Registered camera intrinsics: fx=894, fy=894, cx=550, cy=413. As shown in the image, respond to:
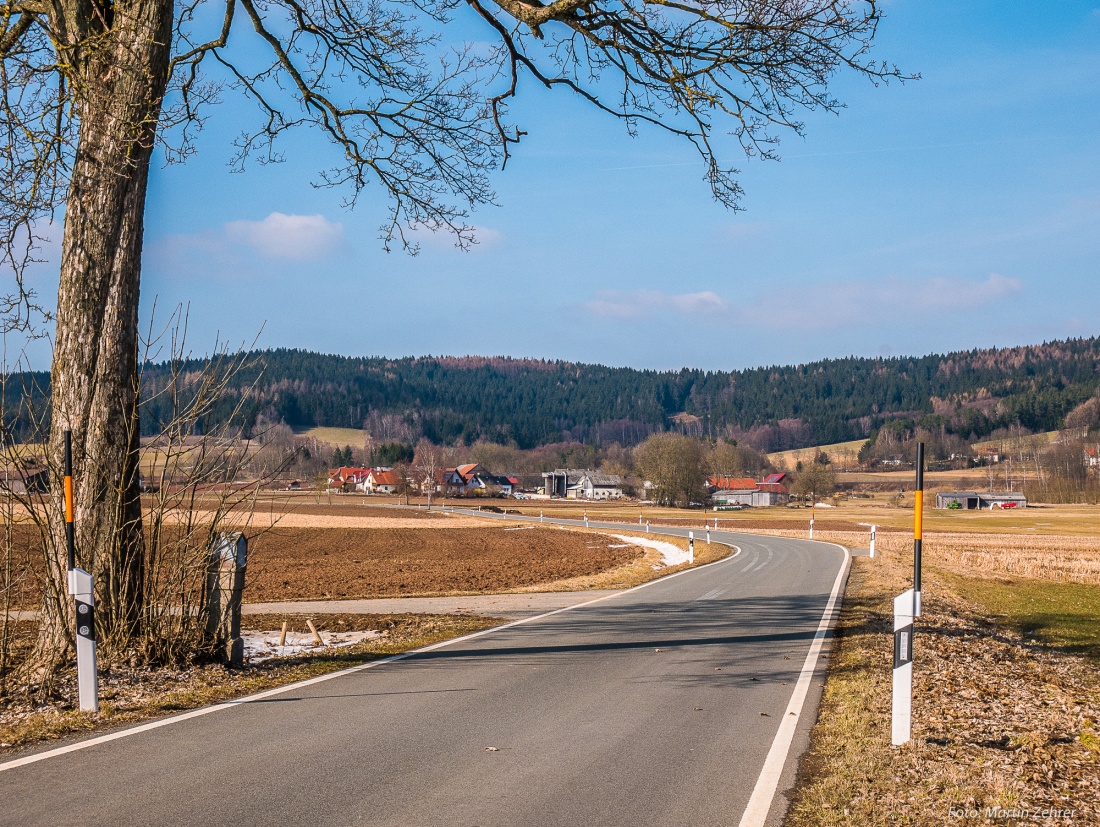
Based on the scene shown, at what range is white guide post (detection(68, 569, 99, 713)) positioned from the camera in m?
7.17

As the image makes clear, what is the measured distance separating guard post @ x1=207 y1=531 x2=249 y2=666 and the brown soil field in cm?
997

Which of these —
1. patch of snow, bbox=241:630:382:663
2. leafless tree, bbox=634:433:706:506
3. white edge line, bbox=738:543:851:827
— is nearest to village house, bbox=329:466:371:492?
leafless tree, bbox=634:433:706:506

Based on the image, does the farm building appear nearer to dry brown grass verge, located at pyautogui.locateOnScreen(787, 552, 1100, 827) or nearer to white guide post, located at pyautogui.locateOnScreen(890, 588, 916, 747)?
dry brown grass verge, located at pyautogui.locateOnScreen(787, 552, 1100, 827)

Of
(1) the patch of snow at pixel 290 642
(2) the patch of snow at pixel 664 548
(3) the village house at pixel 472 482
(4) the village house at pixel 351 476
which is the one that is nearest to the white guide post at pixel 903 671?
(1) the patch of snow at pixel 290 642

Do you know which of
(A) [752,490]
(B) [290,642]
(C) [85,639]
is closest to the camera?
(C) [85,639]

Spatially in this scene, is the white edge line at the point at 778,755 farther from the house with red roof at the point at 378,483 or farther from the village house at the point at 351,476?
the house with red roof at the point at 378,483

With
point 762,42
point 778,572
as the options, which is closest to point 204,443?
point 762,42

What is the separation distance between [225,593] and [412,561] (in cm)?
2284

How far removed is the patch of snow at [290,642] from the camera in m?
10.8

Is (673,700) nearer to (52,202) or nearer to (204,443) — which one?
(204,443)

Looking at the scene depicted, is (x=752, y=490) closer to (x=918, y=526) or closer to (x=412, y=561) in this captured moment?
(x=412, y=561)

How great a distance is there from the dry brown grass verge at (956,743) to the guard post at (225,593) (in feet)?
18.9

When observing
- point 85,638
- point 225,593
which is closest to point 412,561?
point 225,593

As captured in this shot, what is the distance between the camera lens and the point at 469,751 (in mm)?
6348
